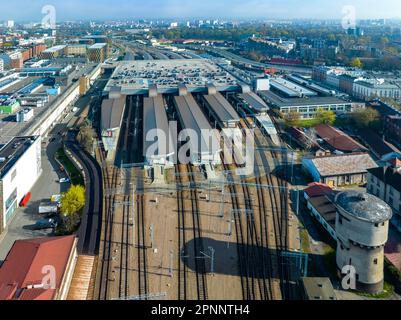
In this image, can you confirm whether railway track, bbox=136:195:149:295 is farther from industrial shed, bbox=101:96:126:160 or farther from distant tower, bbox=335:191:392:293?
industrial shed, bbox=101:96:126:160

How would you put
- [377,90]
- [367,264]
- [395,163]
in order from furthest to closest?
[377,90], [395,163], [367,264]

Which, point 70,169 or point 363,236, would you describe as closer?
point 363,236

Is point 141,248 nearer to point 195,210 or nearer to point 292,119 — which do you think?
point 195,210

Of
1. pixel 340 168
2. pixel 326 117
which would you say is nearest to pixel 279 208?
pixel 340 168

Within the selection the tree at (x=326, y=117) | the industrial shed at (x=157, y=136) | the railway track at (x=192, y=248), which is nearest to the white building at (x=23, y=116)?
the industrial shed at (x=157, y=136)

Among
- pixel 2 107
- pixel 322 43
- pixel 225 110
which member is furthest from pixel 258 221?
pixel 322 43

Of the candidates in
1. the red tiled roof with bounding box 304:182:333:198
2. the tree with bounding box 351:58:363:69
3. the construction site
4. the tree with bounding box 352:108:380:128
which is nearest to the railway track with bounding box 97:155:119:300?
the construction site
